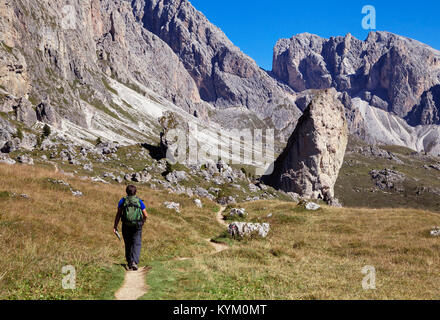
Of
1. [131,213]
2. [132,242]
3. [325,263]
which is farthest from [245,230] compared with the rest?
[131,213]

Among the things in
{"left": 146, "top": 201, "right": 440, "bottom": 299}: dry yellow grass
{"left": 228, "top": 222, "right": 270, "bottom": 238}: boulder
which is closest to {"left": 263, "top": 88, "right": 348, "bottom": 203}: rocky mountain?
{"left": 146, "top": 201, "right": 440, "bottom": 299}: dry yellow grass

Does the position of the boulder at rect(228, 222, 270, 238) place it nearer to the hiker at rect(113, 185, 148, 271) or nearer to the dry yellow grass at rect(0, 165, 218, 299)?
the dry yellow grass at rect(0, 165, 218, 299)

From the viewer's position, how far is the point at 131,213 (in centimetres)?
1316

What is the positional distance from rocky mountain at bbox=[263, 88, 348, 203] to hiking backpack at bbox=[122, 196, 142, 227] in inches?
4768

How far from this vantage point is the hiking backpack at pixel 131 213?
13.1 meters

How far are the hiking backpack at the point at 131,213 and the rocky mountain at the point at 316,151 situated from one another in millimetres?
121109

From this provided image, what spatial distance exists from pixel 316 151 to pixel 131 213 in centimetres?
12356

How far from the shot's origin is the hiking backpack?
1311cm

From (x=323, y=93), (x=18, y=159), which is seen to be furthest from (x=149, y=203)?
(x=323, y=93)

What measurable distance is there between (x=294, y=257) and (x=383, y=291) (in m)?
7.33

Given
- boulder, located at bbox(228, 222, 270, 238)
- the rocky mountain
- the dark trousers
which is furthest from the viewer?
the rocky mountain

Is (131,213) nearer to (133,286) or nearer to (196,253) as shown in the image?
(133,286)

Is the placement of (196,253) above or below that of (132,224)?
below
